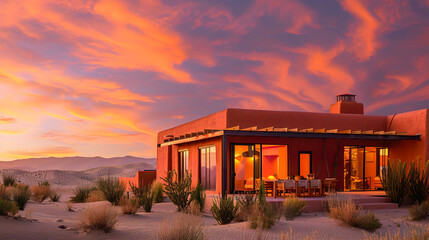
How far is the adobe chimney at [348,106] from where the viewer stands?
77.8 ft

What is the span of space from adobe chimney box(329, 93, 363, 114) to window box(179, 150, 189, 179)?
9.22 meters

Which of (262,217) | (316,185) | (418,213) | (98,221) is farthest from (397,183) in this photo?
(98,221)

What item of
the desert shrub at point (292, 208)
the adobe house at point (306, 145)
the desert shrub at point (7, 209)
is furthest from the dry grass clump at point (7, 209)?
the desert shrub at point (292, 208)

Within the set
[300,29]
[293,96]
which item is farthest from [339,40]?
[293,96]

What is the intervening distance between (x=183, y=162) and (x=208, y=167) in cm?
370

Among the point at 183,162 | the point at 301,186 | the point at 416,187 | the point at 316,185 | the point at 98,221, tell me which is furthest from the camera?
the point at 183,162

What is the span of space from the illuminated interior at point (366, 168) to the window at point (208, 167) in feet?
20.3

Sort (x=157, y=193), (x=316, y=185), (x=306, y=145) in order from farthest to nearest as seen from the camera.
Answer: (x=306, y=145) < (x=157, y=193) < (x=316, y=185)

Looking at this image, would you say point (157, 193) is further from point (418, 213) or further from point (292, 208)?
point (418, 213)

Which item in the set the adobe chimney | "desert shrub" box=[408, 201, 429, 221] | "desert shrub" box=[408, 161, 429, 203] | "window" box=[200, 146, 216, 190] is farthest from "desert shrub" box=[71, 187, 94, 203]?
the adobe chimney

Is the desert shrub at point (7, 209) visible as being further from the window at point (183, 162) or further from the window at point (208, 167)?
the window at point (183, 162)

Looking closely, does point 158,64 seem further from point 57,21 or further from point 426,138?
point 426,138

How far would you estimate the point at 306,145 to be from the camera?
1770 centimetres

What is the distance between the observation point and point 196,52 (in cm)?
1766
